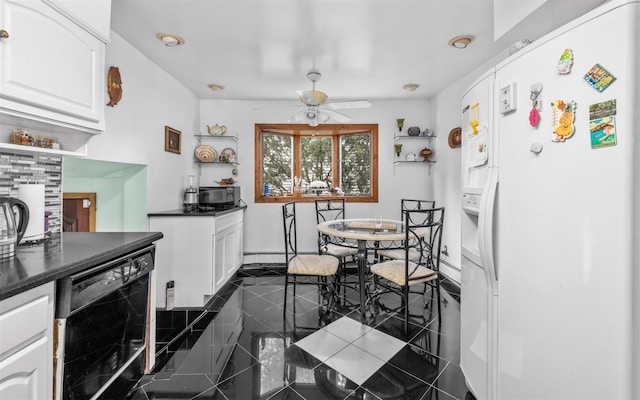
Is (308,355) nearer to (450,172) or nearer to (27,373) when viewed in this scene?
(27,373)

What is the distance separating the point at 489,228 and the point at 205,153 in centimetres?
334

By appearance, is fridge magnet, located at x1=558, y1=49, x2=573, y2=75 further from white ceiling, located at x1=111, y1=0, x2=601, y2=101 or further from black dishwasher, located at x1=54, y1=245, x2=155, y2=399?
black dishwasher, located at x1=54, y1=245, x2=155, y2=399

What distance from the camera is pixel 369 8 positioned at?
6.18ft

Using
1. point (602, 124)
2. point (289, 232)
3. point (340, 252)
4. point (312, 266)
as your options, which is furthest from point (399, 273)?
point (602, 124)

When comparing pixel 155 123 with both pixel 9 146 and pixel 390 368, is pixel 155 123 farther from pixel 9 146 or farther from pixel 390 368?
pixel 390 368

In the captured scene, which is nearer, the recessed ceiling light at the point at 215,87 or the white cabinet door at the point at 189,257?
the white cabinet door at the point at 189,257

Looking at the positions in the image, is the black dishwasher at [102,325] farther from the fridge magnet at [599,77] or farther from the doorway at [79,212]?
the fridge magnet at [599,77]

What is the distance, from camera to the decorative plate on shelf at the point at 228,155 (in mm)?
3723

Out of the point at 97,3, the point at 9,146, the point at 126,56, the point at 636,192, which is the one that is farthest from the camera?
the point at 126,56

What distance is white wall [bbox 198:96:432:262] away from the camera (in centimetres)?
389

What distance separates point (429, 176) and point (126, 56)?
12.3 ft

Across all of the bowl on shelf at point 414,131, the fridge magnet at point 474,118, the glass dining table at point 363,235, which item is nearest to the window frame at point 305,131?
the bowl on shelf at point 414,131

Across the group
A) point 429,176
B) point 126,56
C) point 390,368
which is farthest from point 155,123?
point 429,176

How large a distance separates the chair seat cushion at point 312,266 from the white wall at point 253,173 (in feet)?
4.75
